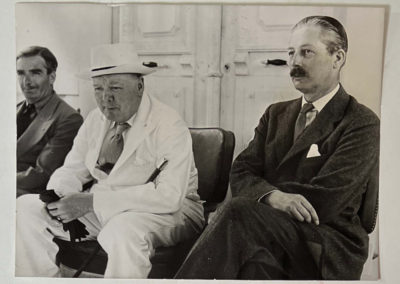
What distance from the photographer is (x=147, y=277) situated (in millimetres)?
1655

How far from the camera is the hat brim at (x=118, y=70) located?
165 centimetres

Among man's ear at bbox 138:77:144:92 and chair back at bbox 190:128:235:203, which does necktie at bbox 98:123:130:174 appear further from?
chair back at bbox 190:128:235:203

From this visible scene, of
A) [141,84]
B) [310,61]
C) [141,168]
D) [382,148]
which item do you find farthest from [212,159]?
[382,148]

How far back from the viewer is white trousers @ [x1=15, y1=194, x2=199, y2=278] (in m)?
1.64

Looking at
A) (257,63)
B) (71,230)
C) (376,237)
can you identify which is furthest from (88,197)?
(376,237)

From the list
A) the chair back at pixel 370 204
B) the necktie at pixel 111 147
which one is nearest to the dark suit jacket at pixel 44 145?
the necktie at pixel 111 147

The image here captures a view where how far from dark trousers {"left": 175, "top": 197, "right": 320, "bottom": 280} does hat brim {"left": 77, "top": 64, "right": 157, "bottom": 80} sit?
1.65 feet

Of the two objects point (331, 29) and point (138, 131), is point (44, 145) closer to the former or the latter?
point (138, 131)

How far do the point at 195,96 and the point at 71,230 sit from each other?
58cm

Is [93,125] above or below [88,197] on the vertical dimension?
above

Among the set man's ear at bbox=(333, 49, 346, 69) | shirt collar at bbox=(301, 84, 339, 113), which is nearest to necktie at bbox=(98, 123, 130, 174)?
shirt collar at bbox=(301, 84, 339, 113)

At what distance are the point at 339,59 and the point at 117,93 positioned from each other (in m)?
0.72

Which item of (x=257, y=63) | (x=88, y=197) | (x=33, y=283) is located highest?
(x=257, y=63)

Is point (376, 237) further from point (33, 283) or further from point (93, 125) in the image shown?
point (33, 283)
